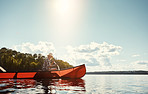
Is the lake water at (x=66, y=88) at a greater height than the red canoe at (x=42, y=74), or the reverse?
the red canoe at (x=42, y=74)

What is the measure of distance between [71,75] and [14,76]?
32.6 ft

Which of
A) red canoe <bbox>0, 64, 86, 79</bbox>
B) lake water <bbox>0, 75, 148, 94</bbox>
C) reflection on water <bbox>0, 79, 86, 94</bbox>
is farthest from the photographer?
red canoe <bbox>0, 64, 86, 79</bbox>

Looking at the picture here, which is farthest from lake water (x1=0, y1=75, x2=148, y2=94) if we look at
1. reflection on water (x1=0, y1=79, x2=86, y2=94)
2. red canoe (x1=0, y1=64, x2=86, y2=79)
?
red canoe (x1=0, y1=64, x2=86, y2=79)

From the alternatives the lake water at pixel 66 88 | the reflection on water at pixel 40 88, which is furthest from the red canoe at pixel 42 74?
the reflection on water at pixel 40 88

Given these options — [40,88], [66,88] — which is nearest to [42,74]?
[40,88]

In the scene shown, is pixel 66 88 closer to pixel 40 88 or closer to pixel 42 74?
pixel 40 88

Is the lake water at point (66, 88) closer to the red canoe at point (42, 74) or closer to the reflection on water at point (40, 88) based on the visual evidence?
the reflection on water at point (40, 88)

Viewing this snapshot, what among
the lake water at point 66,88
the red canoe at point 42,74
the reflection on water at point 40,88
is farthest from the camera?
the red canoe at point 42,74

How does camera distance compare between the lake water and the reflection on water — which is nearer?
the reflection on water

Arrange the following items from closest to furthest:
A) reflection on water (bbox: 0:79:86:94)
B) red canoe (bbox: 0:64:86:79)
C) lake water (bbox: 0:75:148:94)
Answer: reflection on water (bbox: 0:79:86:94)
lake water (bbox: 0:75:148:94)
red canoe (bbox: 0:64:86:79)

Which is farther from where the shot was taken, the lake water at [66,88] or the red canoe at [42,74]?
the red canoe at [42,74]

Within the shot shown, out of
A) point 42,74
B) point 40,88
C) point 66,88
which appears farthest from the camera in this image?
point 42,74

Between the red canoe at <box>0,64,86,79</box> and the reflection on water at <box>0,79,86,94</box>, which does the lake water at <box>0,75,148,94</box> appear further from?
the red canoe at <box>0,64,86,79</box>

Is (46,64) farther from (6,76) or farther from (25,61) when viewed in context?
(25,61)
